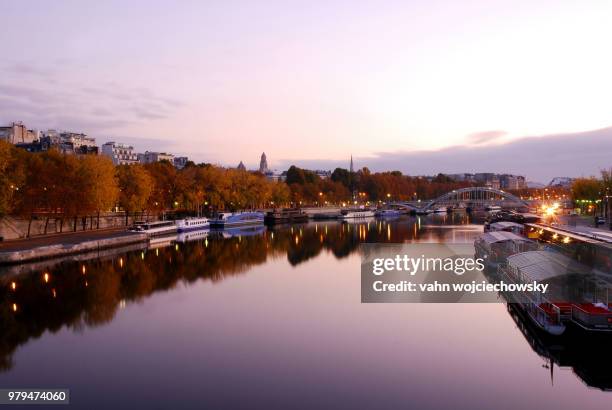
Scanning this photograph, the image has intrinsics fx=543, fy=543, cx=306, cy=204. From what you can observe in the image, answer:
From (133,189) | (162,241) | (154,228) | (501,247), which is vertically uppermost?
(133,189)

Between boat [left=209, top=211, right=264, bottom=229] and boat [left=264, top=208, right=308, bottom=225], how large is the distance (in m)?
1.81

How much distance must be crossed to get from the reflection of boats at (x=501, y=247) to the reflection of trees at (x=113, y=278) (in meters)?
9.01

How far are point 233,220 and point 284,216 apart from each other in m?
11.6

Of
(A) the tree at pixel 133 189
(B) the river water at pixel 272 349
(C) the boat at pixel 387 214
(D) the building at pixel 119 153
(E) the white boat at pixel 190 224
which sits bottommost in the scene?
(C) the boat at pixel 387 214

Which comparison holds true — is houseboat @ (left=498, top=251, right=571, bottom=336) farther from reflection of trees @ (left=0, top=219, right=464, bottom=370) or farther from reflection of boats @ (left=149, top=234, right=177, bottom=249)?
reflection of boats @ (left=149, top=234, right=177, bottom=249)

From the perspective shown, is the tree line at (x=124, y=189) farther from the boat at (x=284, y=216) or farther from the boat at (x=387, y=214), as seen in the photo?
the boat at (x=387, y=214)

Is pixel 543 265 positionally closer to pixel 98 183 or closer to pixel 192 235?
pixel 98 183

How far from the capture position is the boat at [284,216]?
5991 cm

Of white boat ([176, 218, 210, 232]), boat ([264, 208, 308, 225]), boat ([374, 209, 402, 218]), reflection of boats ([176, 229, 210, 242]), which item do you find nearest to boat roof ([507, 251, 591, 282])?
reflection of boats ([176, 229, 210, 242])

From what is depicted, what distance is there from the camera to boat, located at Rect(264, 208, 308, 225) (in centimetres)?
5991

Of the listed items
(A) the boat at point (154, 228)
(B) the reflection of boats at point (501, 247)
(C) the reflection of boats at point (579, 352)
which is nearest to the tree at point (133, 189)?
(A) the boat at point (154, 228)

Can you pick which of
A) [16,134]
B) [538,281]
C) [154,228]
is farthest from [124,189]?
[16,134]

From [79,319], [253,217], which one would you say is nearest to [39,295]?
[79,319]

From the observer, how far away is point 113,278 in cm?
2228
